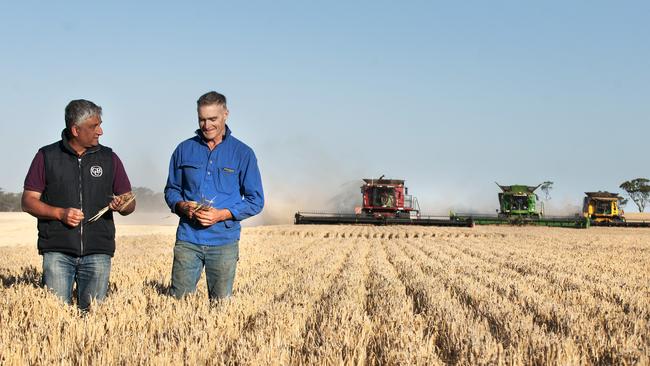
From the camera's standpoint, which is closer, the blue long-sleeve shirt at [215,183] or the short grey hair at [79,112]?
the short grey hair at [79,112]

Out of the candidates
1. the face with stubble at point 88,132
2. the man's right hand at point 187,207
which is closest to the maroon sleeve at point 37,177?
the face with stubble at point 88,132

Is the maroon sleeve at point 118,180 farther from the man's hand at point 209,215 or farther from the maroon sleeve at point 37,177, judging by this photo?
the man's hand at point 209,215

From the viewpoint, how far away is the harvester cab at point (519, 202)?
41719mm

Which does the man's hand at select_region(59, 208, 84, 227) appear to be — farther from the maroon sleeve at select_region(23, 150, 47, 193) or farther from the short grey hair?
the short grey hair

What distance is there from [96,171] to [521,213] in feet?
128

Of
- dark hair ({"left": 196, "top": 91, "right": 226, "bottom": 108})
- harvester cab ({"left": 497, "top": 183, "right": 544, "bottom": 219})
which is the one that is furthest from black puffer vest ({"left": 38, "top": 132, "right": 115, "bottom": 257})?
harvester cab ({"left": 497, "top": 183, "right": 544, "bottom": 219})

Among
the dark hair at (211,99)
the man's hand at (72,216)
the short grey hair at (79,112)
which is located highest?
the dark hair at (211,99)

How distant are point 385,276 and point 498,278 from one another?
5.57ft

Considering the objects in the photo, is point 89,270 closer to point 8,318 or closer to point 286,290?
point 8,318

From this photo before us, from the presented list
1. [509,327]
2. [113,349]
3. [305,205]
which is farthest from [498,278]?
[305,205]

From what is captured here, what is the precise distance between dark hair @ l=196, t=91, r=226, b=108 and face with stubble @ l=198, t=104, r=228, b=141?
0.9 inches

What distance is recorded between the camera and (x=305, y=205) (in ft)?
192

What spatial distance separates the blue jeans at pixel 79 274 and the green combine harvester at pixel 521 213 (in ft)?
116

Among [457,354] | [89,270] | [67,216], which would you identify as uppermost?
[67,216]
